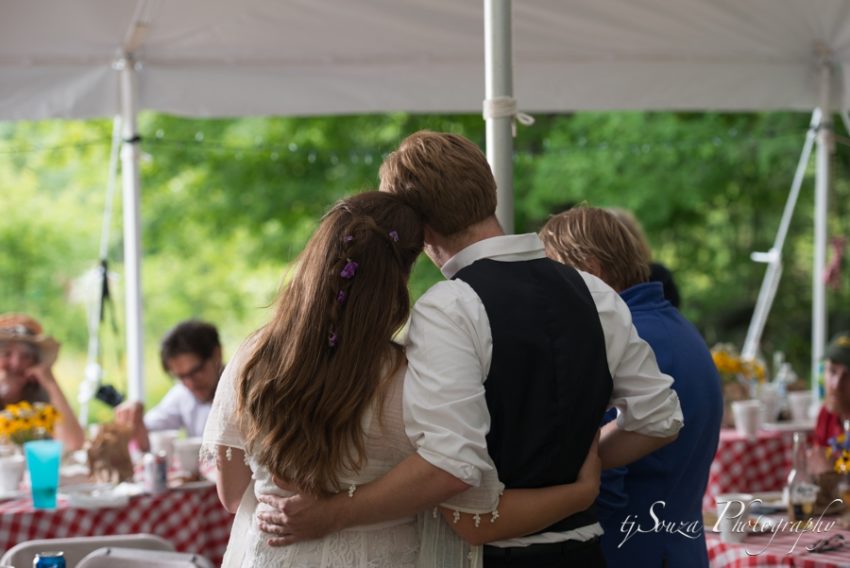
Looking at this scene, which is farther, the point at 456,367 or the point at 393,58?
the point at 393,58

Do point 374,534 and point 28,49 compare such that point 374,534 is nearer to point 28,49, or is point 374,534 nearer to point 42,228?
point 28,49

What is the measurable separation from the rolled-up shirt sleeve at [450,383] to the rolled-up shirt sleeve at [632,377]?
10.6 inches

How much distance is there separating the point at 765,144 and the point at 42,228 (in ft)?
24.0

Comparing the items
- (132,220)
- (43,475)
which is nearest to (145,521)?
(43,475)

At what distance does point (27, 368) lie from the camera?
4.00 meters

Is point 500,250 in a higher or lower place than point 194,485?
higher

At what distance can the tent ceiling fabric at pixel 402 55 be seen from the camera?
4008mm

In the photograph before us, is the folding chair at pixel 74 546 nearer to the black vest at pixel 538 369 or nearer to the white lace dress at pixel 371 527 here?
the white lace dress at pixel 371 527

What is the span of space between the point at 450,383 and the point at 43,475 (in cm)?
192

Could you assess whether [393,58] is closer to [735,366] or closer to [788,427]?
[735,366]

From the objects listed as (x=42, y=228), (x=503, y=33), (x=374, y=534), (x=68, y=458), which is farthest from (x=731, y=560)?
(x=42, y=228)

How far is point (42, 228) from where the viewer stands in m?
11.5

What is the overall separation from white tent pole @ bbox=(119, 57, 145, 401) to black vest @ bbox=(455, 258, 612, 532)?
2.59 meters

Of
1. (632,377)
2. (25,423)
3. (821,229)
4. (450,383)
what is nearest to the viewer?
(450,383)
